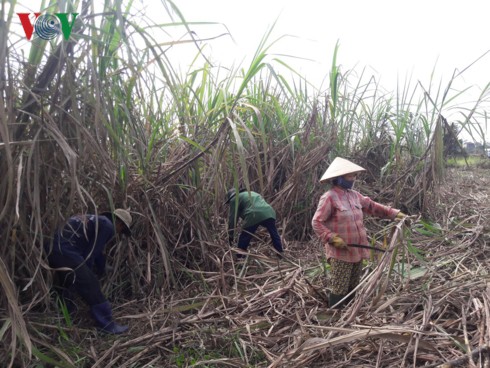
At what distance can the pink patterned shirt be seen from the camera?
9.82 ft

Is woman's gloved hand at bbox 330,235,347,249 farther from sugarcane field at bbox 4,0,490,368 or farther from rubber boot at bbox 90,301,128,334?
rubber boot at bbox 90,301,128,334

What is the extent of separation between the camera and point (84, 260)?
2.69 metres

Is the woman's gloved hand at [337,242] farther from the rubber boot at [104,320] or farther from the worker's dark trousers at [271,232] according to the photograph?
the rubber boot at [104,320]

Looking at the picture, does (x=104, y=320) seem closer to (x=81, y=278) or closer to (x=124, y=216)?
(x=81, y=278)

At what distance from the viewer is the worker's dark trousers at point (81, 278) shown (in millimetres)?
2639

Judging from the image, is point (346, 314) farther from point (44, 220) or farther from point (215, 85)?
point (215, 85)

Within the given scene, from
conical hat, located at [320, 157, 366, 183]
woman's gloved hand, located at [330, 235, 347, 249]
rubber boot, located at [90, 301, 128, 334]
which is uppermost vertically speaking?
conical hat, located at [320, 157, 366, 183]

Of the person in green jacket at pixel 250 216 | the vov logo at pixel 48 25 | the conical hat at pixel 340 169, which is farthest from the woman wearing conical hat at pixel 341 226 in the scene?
the vov logo at pixel 48 25

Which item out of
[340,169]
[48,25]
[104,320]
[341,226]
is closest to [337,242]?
[341,226]

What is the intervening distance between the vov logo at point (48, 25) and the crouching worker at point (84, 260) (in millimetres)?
984

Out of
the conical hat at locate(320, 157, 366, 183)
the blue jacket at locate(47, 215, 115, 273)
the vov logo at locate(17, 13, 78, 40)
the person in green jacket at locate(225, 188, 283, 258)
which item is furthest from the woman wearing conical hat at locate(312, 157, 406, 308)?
the vov logo at locate(17, 13, 78, 40)

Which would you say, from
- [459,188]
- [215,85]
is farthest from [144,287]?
[459,188]

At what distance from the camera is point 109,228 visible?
9.04ft

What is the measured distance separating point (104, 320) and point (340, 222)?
1.53 m
